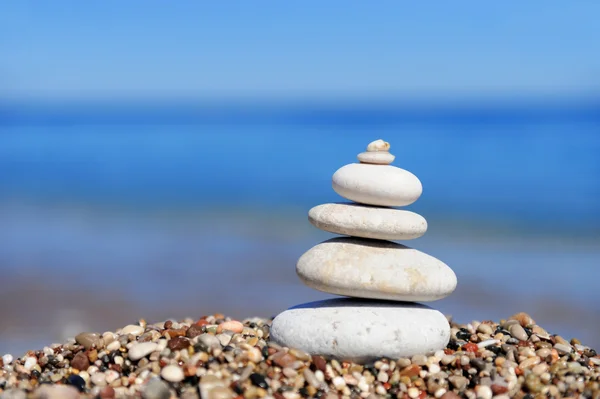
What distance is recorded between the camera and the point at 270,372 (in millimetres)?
5719

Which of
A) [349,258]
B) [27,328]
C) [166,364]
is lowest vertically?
[27,328]

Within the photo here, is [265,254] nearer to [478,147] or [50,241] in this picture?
[50,241]

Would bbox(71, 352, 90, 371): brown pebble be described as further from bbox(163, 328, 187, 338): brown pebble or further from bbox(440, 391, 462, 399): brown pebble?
bbox(440, 391, 462, 399): brown pebble

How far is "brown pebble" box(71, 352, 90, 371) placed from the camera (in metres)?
6.26

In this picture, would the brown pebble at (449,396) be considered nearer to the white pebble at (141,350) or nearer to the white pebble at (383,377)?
the white pebble at (383,377)

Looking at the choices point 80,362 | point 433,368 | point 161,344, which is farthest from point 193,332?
point 433,368

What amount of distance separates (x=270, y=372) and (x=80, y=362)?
177 centimetres

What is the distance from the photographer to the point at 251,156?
3259 centimetres

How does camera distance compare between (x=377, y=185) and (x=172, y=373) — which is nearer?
(x=172, y=373)

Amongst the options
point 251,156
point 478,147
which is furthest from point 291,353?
point 478,147

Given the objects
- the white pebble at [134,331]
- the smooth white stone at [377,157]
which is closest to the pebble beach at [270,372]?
the white pebble at [134,331]

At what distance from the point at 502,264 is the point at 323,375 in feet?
23.7

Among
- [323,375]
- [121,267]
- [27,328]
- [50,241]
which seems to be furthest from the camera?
[50,241]

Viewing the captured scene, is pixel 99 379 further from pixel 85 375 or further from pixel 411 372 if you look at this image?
pixel 411 372
